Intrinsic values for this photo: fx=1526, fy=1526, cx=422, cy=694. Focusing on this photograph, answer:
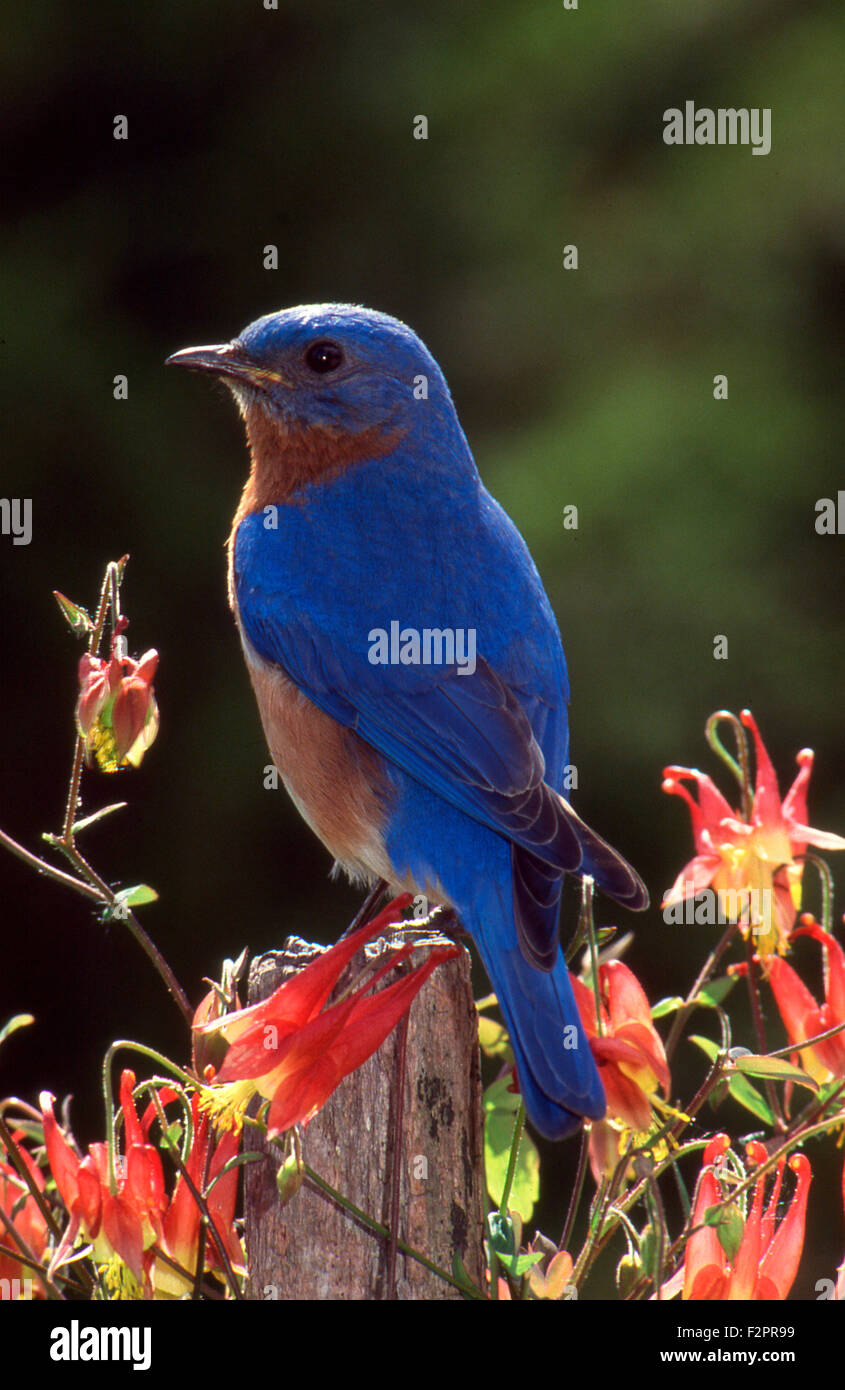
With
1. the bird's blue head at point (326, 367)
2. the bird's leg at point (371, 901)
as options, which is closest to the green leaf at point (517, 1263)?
the bird's leg at point (371, 901)

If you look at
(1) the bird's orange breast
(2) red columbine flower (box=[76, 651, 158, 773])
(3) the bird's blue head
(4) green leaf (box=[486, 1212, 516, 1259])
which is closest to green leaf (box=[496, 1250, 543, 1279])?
(4) green leaf (box=[486, 1212, 516, 1259])

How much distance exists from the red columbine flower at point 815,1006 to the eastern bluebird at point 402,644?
0.82 ft

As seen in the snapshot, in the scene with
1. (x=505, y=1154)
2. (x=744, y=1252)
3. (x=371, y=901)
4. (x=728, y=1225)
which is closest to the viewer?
(x=728, y=1225)

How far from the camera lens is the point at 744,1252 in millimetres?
1945

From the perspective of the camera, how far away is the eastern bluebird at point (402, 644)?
2467 millimetres

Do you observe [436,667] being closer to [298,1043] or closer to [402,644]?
[402,644]

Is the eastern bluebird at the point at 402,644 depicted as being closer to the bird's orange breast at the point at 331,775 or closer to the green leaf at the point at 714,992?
the bird's orange breast at the point at 331,775

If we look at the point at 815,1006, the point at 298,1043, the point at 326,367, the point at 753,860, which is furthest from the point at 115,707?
the point at 326,367

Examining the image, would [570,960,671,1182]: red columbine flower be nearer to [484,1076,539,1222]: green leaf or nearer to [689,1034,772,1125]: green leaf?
[689,1034,772,1125]: green leaf

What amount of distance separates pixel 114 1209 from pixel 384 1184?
0.37 meters

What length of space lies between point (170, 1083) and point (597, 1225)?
22.9 inches

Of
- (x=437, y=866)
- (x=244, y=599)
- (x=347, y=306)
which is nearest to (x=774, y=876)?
(x=437, y=866)

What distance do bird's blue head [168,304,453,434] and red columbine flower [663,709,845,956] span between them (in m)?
1.19

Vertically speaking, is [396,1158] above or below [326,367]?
below
